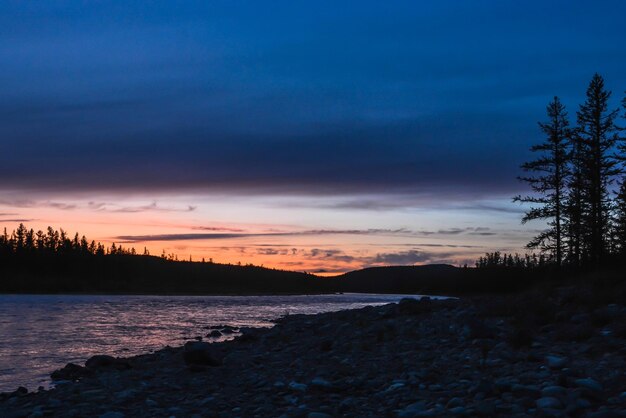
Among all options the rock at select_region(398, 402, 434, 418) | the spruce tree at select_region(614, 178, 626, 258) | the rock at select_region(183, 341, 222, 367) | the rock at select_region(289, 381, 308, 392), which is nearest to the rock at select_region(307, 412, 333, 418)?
the rock at select_region(398, 402, 434, 418)

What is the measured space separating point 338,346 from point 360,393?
7033 millimetres

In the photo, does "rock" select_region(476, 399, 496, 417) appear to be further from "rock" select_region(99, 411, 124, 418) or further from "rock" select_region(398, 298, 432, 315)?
"rock" select_region(398, 298, 432, 315)

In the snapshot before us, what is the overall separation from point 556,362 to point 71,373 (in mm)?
14831

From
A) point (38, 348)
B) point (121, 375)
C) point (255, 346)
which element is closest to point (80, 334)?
point (38, 348)

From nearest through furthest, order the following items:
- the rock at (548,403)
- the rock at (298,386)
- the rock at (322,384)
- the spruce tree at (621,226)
→ the rock at (548,403)
the rock at (322,384)
the rock at (298,386)
the spruce tree at (621,226)

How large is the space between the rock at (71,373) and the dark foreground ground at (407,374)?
0.22ft

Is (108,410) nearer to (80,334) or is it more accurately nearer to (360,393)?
(360,393)

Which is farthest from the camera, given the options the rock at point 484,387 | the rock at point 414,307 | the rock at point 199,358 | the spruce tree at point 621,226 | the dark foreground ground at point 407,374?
the spruce tree at point 621,226

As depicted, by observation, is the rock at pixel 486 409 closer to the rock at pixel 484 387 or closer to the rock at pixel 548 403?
the rock at pixel 548 403

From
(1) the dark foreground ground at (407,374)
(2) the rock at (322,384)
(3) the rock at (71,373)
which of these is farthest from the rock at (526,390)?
(3) the rock at (71,373)

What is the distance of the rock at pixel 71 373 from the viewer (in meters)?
19.0

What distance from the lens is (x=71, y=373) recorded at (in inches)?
765

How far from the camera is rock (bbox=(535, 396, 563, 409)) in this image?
8930mm

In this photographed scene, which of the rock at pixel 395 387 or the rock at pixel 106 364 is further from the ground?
the rock at pixel 395 387
